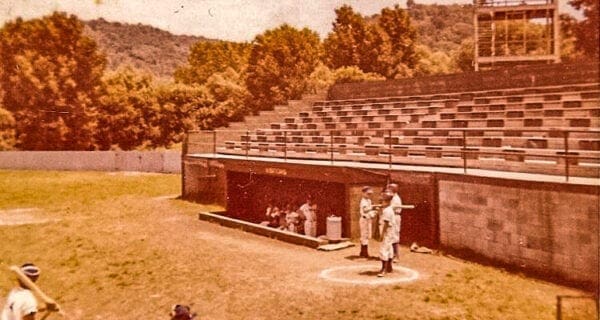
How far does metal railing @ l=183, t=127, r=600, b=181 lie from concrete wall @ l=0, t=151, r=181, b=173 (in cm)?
1446

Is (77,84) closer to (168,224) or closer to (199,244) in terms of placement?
(168,224)

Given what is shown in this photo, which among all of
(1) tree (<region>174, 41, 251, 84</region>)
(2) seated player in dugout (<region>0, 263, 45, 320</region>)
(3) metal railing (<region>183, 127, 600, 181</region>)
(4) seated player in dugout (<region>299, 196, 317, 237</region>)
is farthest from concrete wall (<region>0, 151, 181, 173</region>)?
(1) tree (<region>174, 41, 251, 84</region>)

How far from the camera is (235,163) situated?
19.9m

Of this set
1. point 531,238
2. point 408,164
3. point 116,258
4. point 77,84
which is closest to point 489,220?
point 531,238

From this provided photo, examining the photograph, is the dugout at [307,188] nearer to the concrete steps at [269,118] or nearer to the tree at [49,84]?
the concrete steps at [269,118]

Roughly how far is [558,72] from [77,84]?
39.9 meters

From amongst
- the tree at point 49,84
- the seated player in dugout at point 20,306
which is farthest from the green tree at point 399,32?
the seated player in dugout at point 20,306

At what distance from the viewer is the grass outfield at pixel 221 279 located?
9.47 metres

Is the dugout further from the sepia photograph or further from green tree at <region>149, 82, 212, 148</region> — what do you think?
green tree at <region>149, 82, 212, 148</region>

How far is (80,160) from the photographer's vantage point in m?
42.4

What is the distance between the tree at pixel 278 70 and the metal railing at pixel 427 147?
25.9 meters

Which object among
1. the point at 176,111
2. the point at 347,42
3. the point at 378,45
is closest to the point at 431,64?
the point at 378,45

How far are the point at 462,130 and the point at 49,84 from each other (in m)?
39.6

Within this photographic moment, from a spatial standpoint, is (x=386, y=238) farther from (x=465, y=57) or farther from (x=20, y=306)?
(x=465, y=57)
